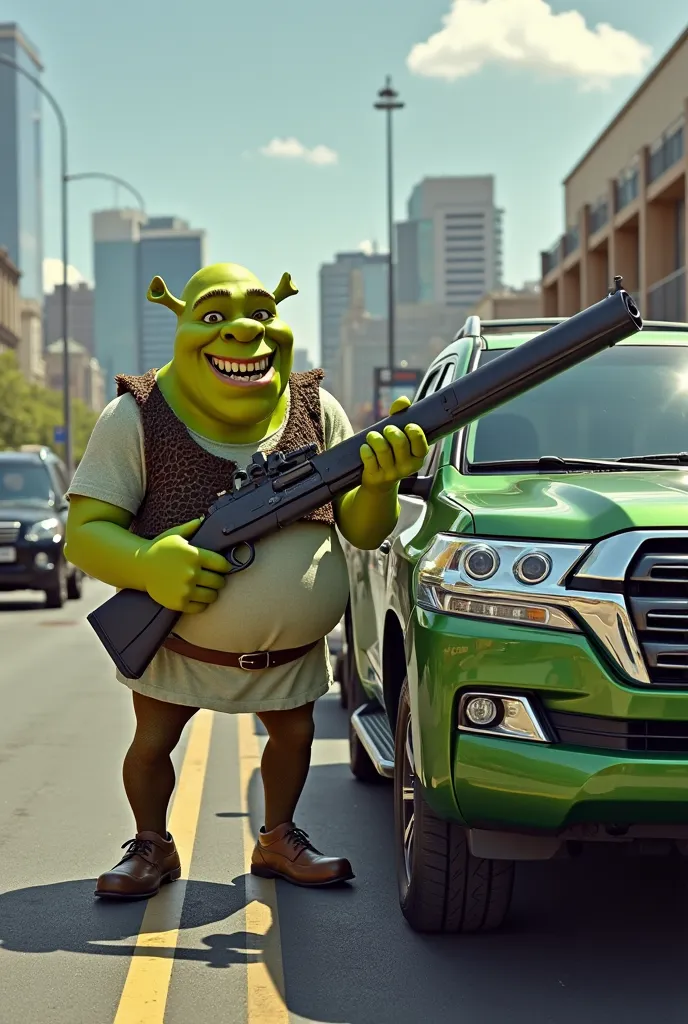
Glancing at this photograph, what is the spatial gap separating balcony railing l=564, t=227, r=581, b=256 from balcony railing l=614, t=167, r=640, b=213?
238 inches

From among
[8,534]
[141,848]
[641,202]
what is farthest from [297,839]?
[641,202]

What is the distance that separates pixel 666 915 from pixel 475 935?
2.26ft

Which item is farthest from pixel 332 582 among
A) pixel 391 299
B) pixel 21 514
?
pixel 391 299

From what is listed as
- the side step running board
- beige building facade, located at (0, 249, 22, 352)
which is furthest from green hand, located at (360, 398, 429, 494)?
beige building facade, located at (0, 249, 22, 352)

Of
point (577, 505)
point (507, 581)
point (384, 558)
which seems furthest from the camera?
point (384, 558)

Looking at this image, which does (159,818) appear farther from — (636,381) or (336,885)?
(636,381)

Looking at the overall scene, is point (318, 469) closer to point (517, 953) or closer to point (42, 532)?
point (517, 953)

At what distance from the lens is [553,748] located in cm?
410

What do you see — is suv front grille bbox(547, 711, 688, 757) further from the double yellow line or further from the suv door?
the suv door

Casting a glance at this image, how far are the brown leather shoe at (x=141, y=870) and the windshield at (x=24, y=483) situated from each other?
1605cm

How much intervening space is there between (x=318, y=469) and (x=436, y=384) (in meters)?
1.53

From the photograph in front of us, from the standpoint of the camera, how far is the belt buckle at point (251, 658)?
5.17 m

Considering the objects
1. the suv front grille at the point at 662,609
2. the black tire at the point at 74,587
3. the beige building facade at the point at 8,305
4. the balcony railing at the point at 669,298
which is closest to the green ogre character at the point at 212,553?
the suv front grille at the point at 662,609

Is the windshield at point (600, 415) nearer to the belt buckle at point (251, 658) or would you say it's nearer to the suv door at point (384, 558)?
the suv door at point (384, 558)
